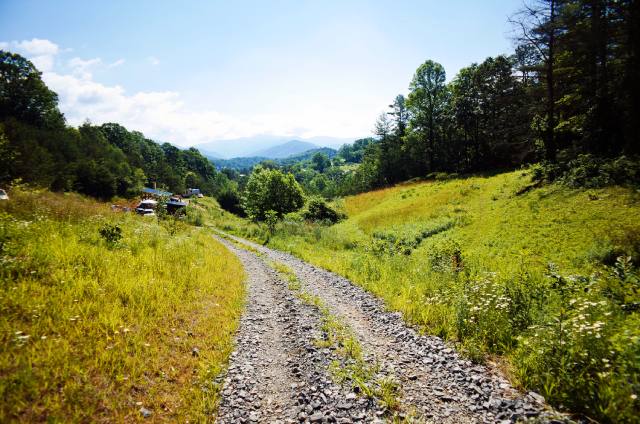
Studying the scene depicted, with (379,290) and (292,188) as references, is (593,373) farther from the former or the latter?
(292,188)

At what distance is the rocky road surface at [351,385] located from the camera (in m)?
5.59

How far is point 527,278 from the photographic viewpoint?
358 inches

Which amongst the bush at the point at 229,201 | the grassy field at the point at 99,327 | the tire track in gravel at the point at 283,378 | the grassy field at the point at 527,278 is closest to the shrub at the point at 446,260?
the grassy field at the point at 527,278

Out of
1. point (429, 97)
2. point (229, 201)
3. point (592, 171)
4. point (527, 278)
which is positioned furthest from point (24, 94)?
point (592, 171)

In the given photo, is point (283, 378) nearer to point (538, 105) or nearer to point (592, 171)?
point (592, 171)

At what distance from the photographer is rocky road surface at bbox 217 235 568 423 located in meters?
5.59

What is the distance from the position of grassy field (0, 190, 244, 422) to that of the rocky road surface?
846 mm

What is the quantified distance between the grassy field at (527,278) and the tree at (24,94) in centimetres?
8005

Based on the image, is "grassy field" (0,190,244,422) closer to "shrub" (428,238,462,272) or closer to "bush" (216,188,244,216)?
"shrub" (428,238,462,272)

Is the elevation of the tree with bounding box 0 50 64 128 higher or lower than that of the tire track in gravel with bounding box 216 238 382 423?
higher

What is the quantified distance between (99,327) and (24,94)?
94.5 metres

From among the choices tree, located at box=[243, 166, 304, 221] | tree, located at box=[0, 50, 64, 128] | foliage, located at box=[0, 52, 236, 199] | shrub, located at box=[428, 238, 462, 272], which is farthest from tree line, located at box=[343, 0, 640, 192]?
tree, located at box=[0, 50, 64, 128]

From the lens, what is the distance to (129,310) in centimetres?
777


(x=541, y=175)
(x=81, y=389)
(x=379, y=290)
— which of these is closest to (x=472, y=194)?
(x=541, y=175)
